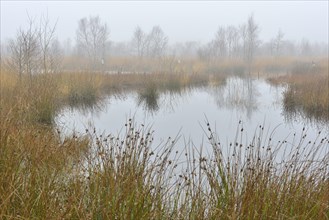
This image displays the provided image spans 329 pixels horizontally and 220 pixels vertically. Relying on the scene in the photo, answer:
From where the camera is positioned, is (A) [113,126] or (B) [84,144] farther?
(A) [113,126]

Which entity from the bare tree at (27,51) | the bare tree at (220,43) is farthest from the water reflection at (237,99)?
the bare tree at (220,43)

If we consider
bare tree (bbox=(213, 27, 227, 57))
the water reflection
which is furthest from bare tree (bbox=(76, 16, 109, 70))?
the water reflection

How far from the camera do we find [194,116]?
24.6 ft

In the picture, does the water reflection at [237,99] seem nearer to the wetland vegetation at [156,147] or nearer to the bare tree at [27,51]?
the wetland vegetation at [156,147]

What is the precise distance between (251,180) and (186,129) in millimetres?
4065

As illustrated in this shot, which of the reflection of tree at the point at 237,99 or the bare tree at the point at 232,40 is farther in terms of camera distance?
the bare tree at the point at 232,40

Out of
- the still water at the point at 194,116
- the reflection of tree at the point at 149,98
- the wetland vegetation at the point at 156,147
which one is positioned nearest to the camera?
the wetland vegetation at the point at 156,147

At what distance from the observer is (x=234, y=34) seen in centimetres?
4009

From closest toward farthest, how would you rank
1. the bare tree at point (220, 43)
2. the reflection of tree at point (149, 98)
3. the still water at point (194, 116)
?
the still water at point (194, 116), the reflection of tree at point (149, 98), the bare tree at point (220, 43)

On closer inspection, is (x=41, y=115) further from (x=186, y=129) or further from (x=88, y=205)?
(x=88, y=205)

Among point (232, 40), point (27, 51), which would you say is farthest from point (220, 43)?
point (27, 51)

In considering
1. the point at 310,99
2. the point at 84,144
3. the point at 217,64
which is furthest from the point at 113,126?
the point at 217,64

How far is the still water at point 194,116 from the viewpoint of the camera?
5.74 m

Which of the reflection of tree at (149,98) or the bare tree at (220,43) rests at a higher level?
the bare tree at (220,43)
